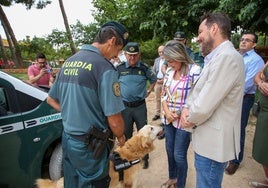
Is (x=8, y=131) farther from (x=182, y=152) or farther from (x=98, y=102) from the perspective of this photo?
(x=182, y=152)

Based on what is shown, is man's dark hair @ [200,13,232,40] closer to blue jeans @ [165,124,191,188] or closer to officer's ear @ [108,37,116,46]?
officer's ear @ [108,37,116,46]

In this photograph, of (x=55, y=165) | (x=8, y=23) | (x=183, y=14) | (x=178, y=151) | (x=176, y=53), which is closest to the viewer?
(x=176, y=53)

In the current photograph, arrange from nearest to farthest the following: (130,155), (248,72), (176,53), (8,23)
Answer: (130,155) → (176,53) → (248,72) → (8,23)

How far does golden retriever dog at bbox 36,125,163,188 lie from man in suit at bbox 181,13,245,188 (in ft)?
2.65

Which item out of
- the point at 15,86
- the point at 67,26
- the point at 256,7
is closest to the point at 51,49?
the point at 67,26

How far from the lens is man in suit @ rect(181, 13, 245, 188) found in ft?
6.01

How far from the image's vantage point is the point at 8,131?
2.79m

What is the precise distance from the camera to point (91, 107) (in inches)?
78.7

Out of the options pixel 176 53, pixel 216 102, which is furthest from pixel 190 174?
pixel 216 102

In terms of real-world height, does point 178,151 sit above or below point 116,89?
below

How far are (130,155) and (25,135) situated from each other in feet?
4.10

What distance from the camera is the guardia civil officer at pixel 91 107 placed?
195cm

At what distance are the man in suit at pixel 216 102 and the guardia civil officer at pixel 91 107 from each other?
2.08ft

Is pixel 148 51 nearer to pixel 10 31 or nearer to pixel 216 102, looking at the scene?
pixel 10 31
